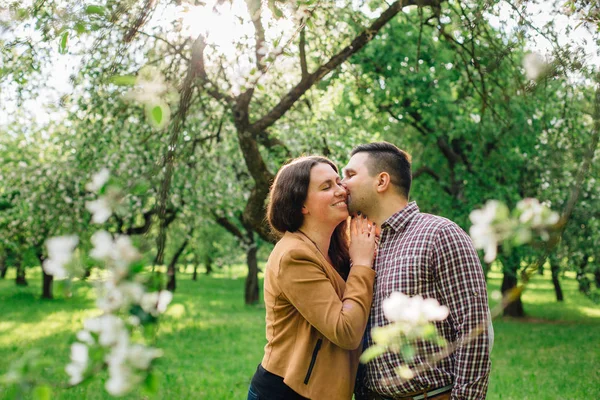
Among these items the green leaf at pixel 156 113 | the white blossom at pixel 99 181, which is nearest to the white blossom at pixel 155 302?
the white blossom at pixel 99 181

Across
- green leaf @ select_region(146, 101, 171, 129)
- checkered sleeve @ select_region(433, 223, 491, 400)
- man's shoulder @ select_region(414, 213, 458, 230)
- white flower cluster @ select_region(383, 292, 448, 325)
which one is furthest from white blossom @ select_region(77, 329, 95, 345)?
man's shoulder @ select_region(414, 213, 458, 230)

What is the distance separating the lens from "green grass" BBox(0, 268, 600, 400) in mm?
9383

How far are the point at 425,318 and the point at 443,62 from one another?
39.7 feet

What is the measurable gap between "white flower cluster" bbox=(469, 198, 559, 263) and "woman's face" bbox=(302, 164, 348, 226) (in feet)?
5.33

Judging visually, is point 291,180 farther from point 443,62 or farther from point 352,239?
point 443,62

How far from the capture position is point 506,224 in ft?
4.72

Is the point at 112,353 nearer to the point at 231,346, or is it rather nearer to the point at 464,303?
the point at 464,303

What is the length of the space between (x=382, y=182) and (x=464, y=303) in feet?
2.67

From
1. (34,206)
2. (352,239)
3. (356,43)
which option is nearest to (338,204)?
(352,239)

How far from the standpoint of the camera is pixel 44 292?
25828 millimetres

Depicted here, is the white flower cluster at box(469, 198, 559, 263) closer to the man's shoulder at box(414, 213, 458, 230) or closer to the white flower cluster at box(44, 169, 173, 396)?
the white flower cluster at box(44, 169, 173, 396)

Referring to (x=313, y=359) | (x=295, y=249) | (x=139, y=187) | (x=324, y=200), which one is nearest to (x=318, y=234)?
(x=324, y=200)

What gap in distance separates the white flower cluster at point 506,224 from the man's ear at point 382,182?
1.65 metres

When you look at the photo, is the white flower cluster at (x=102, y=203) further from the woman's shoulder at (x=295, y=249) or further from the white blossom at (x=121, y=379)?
the woman's shoulder at (x=295, y=249)
